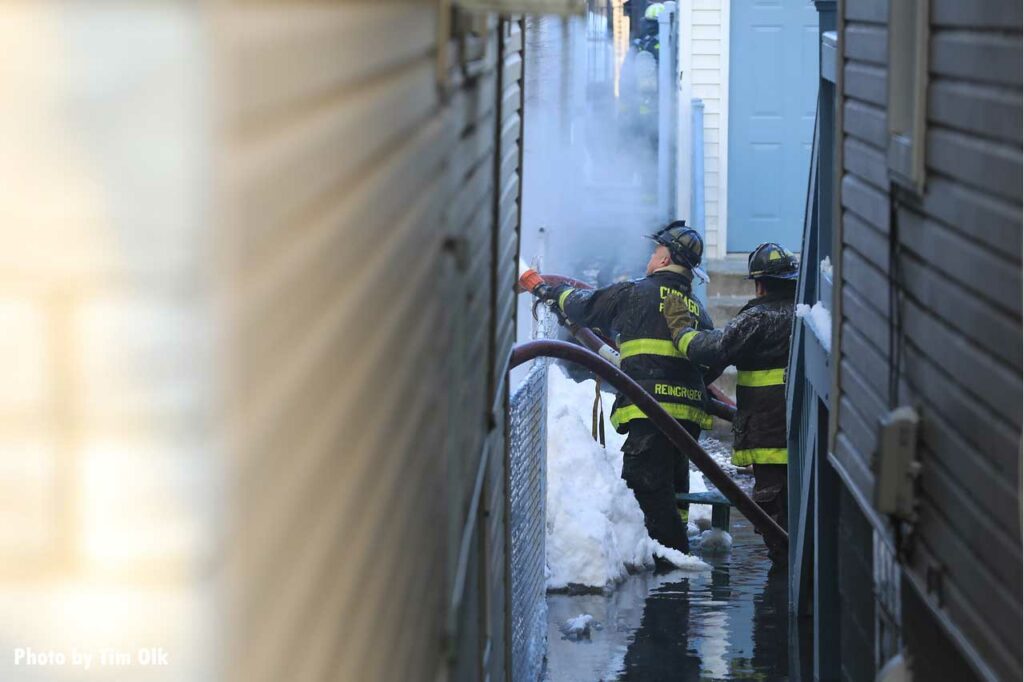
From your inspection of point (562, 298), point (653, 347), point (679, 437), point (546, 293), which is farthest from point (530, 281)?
point (679, 437)

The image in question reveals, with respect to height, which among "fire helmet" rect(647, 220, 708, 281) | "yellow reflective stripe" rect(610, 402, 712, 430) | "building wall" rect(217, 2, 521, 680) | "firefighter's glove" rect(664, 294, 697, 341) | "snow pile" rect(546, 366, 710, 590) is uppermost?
"building wall" rect(217, 2, 521, 680)

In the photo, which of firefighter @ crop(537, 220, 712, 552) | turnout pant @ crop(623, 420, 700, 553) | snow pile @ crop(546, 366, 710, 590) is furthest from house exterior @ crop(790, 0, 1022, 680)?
firefighter @ crop(537, 220, 712, 552)

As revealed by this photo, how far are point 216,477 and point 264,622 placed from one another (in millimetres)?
291

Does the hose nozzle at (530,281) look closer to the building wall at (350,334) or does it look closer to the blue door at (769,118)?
the blue door at (769,118)

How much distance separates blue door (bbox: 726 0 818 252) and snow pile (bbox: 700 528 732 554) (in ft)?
24.6

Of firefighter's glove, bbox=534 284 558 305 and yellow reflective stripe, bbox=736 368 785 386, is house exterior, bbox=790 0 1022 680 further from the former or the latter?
firefighter's glove, bbox=534 284 558 305

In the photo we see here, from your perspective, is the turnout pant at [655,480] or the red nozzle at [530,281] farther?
the red nozzle at [530,281]

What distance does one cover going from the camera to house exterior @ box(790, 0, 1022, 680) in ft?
13.2

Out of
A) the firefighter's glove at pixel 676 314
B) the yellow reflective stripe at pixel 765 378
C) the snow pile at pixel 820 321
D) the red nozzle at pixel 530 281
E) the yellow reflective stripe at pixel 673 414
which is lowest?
the yellow reflective stripe at pixel 673 414

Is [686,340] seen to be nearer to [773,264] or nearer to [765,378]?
[765,378]

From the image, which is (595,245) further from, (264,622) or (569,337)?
(264,622)

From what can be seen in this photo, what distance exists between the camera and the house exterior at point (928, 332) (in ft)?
13.2

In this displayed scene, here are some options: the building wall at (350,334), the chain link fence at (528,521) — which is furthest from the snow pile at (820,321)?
the building wall at (350,334)

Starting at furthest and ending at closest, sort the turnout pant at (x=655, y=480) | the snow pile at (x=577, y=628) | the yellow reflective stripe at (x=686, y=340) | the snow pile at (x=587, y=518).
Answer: the yellow reflective stripe at (x=686, y=340)
the turnout pant at (x=655, y=480)
the snow pile at (x=587, y=518)
the snow pile at (x=577, y=628)
